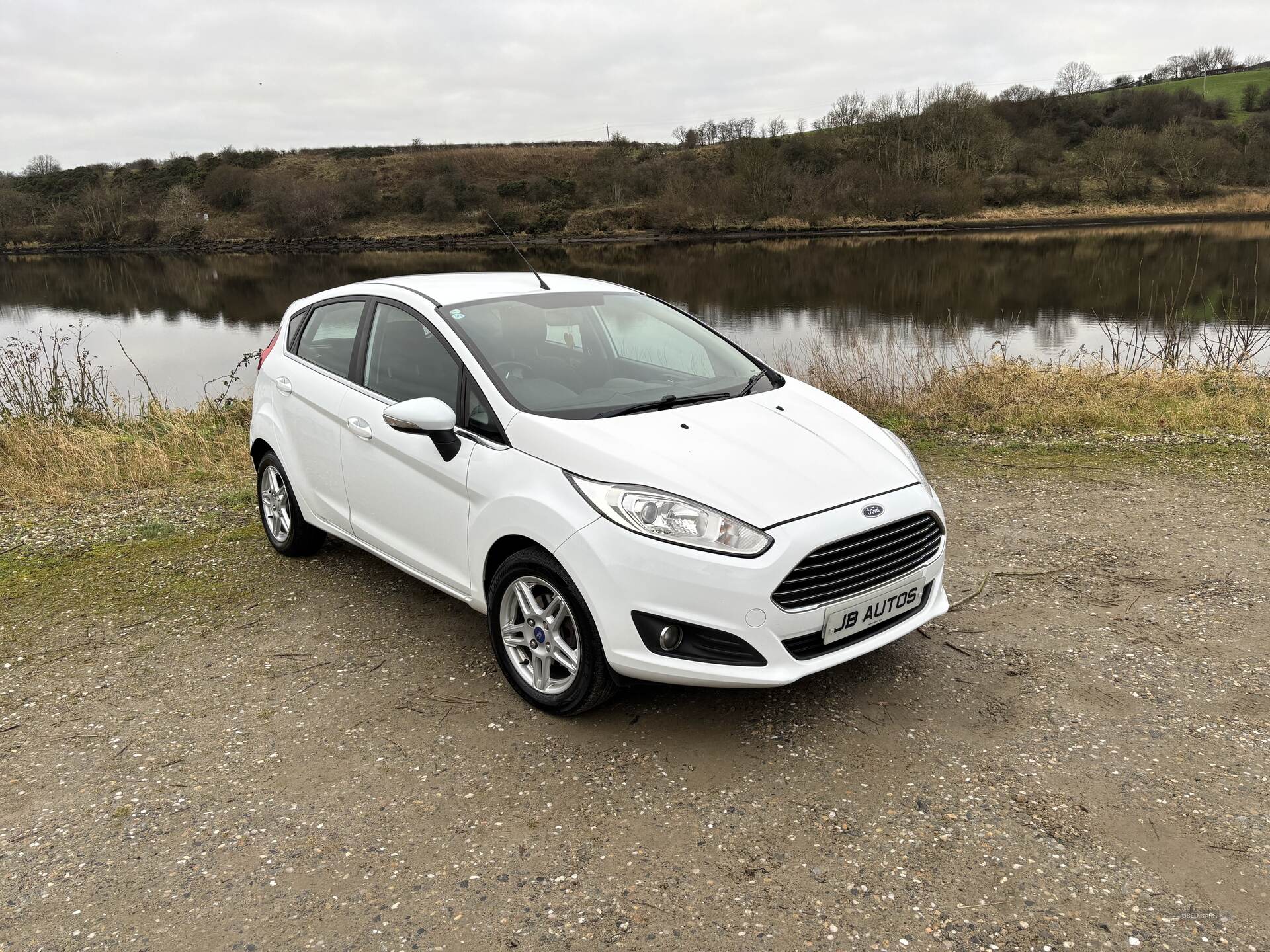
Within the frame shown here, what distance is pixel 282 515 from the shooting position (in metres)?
5.57

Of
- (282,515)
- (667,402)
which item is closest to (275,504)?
(282,515)

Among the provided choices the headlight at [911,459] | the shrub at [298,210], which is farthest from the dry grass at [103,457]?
the shrub at [298,210]

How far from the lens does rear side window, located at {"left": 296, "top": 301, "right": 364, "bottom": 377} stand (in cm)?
471

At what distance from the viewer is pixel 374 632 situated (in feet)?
15.0

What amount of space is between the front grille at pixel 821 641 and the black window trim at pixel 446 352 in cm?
142

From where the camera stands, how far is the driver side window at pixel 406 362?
13.2ft

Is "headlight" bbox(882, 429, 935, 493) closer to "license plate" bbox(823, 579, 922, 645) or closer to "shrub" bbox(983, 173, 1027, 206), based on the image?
"license plate" bbox(823, 579, 922, 645)

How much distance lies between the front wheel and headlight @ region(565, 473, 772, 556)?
0.35m

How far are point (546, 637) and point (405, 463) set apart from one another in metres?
1.15

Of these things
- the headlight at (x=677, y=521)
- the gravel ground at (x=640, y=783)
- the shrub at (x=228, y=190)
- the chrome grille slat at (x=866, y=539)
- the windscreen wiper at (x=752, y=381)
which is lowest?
the gravel ground at (x=640, y=783)

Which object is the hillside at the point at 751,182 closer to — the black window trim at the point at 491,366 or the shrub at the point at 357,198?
the shrub at the point at 357,198

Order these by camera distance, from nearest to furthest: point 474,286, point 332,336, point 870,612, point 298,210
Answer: point 870,612
point 474,286
point 332,336
point 298,210

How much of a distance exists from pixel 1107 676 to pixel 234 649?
4233mm

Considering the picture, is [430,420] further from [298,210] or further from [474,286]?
[298,210]
